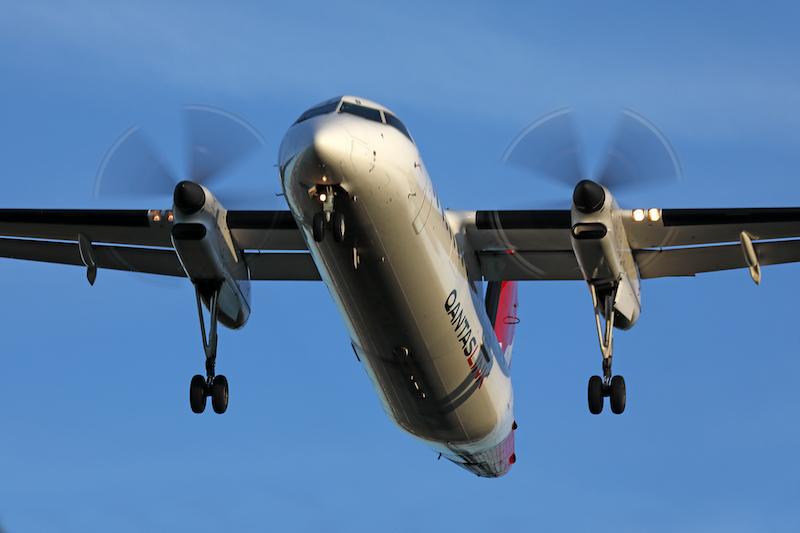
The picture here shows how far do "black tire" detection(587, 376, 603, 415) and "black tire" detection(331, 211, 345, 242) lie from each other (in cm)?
642

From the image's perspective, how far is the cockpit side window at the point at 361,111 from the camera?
1686 cm

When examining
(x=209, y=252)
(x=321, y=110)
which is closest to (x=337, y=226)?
(x=321, y=110)

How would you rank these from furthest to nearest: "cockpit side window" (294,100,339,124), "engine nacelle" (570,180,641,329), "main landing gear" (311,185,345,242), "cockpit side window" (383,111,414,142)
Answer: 1. "engine nacelle" (570,180,641,329)
2. "cockpit side window" (383,111,414,142)
3. "cockpit side window" (294,100,339,124)
4. "main landing gear" (311,185,345,242)

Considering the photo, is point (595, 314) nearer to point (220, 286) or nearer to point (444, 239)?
point (444, 239)

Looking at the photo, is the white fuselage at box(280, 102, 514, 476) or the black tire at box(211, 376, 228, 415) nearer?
the white fuselage at box(280, 102, 514, 476)

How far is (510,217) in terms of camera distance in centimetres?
2050

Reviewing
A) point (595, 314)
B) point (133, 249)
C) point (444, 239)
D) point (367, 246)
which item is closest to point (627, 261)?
point (595, 314)

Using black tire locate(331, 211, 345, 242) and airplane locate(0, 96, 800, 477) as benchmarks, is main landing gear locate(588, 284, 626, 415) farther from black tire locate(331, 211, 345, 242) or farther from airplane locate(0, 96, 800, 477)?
black tire locate(331, 211, 345, 242)

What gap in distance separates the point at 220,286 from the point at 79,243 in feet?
8.54

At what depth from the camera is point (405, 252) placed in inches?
686

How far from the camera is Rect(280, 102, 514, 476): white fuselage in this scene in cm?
1609

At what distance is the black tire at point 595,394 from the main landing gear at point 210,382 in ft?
19.6

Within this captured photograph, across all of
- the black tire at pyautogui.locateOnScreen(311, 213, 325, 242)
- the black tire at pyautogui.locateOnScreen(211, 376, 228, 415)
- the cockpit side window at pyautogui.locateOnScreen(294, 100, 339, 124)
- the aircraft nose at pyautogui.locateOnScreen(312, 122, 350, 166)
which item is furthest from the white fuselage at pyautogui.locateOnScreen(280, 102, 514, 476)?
the black tire at pyautogui.locateOnScreen(211, 376, 228, 415)

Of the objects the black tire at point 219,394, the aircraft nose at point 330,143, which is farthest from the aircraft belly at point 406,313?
the black tire at point 219,394
